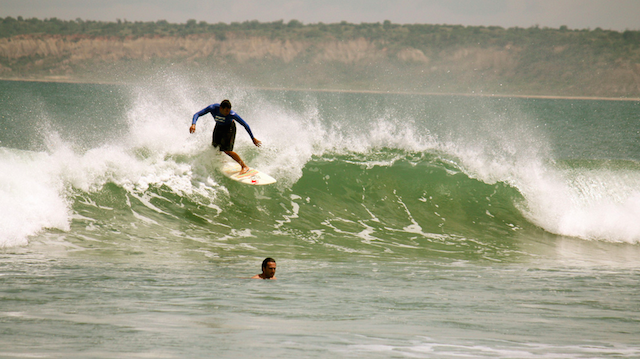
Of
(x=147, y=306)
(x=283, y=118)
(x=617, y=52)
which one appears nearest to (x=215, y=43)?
(x=617, y=52)

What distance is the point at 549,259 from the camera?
8.71m

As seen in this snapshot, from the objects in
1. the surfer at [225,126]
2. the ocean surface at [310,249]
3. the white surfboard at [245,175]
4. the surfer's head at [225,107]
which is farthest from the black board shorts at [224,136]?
the ocean surface at [310,249]

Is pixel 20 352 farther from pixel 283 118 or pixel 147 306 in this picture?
pixel 283 118

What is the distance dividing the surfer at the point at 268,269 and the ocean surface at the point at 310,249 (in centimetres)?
11

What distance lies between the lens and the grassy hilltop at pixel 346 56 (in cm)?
13212

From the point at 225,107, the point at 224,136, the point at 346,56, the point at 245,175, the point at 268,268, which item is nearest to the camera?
the point at 268,268

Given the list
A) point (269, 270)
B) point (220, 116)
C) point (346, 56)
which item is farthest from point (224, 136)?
point (346, 56)

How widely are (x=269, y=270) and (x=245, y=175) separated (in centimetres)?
480

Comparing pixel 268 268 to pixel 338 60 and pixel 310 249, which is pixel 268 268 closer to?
pixel 310 249

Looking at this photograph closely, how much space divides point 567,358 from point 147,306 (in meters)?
3.50

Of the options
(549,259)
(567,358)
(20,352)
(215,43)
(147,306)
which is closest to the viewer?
(20,352)

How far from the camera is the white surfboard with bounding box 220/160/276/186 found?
1098 centimetres

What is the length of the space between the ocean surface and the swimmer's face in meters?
0.10

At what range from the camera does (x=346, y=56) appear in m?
151
